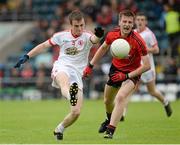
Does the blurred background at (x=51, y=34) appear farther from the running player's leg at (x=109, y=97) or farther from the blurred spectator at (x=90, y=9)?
the running player's leg at (x=109, y=97)

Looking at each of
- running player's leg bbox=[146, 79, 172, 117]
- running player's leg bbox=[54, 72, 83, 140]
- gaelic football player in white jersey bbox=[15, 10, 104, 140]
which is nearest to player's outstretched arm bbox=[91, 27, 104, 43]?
gaelic football player in white jersey bbox=[15, 10, 104, 140]

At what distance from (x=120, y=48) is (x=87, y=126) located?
3.64 metres

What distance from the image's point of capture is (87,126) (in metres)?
16.8

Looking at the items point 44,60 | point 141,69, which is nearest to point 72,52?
point 141,69

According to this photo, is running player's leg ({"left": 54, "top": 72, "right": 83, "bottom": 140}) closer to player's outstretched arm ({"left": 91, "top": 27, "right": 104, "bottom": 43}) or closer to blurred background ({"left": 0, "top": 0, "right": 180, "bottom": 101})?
player's outstretched arm ({"left": 91, "top": 27, "right": 104, "bottom": 43})

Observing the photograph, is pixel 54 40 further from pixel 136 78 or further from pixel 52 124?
pixel 52 124

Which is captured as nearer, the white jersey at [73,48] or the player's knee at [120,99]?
the player's knee at [120,99]

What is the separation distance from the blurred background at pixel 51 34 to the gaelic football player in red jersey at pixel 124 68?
48.6 feet

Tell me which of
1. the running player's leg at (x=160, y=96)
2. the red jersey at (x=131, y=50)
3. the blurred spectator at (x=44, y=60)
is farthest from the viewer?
the blurred spectator at (x=44, y=60)

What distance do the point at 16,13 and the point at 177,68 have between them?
10.1 meters

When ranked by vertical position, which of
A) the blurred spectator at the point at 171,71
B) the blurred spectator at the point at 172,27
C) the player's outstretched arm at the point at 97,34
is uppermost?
the player's outstretched arm at the point at 97,34

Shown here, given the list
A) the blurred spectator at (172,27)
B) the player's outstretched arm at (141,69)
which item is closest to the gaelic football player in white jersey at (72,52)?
the player's outstretched arm at (141,69)

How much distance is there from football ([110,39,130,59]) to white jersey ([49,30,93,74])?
0.73 meters

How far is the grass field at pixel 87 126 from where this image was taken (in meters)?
13.3
